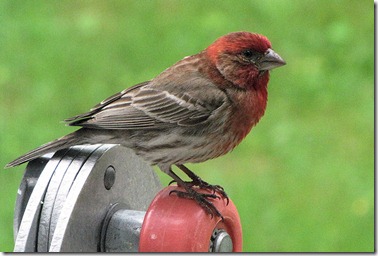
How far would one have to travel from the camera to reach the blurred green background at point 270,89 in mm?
5430

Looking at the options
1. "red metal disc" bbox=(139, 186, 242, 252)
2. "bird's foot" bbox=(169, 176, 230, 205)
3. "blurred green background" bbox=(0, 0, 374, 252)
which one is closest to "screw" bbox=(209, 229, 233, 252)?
"red metal disc" bbox=(139, 186, 242, 252)

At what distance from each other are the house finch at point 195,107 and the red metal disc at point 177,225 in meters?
0.49

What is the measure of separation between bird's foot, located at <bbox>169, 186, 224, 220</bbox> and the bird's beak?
60cm

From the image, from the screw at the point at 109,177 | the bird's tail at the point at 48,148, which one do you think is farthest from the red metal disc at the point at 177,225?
the bird's tail at the point at 48,148

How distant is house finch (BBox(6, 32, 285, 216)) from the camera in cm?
359

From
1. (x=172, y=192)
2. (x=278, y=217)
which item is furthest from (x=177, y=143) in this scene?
(x=278, y=217)

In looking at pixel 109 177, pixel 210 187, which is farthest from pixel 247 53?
pixel 109 177

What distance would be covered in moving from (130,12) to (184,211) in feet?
13.9

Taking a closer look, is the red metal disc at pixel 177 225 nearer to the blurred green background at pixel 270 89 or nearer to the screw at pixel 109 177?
the screw at pixel 109 177

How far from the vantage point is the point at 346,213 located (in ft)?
17.9

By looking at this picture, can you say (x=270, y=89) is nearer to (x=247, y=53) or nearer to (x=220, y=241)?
(x=247, y=53)

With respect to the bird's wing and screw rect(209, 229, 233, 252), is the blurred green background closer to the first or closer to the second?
the bird's wing

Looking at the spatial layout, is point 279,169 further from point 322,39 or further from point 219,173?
point 322,39

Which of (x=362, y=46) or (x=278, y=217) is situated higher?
(x=362, y=46)
